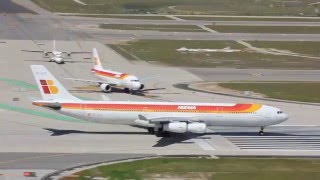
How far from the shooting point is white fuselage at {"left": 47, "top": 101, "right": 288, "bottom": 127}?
77.8 m

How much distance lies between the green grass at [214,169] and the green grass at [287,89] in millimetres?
36421

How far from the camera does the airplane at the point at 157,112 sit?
7751 cm

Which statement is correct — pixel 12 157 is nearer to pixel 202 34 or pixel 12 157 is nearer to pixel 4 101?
pixel 4 101

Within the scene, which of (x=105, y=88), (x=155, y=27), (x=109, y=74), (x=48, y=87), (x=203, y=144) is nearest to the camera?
(x=203, y=144)

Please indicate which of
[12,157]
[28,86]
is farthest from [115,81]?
[12,157]

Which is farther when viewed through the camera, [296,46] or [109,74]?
[296,46]

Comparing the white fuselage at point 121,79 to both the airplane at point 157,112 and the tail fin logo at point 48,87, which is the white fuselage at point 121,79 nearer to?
the airplane at point 157,112

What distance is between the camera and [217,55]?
496 feet

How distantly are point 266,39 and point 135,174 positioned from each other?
392 feet

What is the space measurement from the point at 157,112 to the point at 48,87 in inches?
431

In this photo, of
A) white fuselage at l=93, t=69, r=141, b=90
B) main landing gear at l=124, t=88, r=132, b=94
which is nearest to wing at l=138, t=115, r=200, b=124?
white fuselage at l=93, t=69, r=141, b=90

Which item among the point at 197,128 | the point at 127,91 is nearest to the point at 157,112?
the point at 197,128

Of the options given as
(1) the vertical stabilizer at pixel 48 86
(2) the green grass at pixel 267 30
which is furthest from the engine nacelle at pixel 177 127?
(2) the green grass at pixel 267 30

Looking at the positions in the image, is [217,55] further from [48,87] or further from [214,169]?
[214,169]
